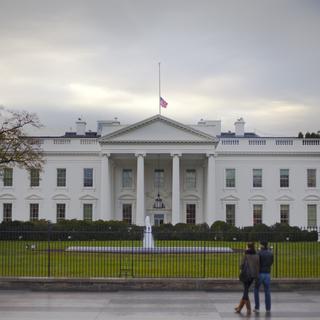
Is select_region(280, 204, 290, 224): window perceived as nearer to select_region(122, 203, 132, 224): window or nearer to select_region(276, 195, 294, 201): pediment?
select_region(276, 195, 294, 201): pediment

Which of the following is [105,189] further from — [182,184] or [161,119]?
[161,119]

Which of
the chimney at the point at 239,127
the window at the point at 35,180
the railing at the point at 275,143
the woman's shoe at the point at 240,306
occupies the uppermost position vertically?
the chimney at the point at 239,127

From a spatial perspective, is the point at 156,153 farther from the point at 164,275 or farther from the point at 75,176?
the point at 164,275

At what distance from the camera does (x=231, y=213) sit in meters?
75.6

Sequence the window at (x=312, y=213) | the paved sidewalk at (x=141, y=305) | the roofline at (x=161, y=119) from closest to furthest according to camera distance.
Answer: the paved sidewalk at (x=141, y=305) < the roofline at (x=161, y=119) < the window at (x=312, y=213)

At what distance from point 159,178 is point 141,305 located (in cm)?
5672

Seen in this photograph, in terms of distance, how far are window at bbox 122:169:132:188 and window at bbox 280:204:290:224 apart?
15.6 m

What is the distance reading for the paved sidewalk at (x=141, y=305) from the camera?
17422 mm

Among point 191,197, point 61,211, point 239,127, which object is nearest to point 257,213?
point 191,197

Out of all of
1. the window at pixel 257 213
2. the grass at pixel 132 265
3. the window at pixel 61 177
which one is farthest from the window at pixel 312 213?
the grass at pixel 132 265

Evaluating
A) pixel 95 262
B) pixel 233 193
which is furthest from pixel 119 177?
pixel 95 262

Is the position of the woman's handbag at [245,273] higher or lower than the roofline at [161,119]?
lower

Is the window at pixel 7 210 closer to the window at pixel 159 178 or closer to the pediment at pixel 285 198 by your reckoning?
the window at pixel 159 178

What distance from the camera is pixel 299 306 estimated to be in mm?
19422
